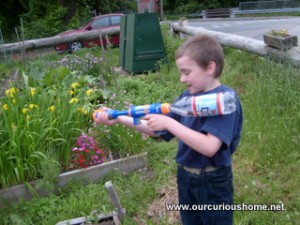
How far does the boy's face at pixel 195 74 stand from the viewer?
5.86 ft

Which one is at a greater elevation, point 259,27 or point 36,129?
point 36,129

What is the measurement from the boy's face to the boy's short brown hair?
0.02 metres

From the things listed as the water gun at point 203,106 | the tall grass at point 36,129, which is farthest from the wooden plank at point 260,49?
the water gun at point 203,106

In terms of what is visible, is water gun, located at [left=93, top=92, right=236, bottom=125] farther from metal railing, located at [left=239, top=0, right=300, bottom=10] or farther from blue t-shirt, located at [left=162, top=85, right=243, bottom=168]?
metal railing, located at [left=239, top=0, right=300, bottom=10]

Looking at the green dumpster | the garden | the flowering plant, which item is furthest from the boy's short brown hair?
the green dumpster

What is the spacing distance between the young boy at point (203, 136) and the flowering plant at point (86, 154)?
175 cm

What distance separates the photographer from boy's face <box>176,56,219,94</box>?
1.79m

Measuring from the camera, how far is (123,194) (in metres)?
3.35

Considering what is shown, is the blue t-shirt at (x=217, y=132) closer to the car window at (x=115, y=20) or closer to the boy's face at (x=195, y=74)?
the boy's face at (x=195, y=74)

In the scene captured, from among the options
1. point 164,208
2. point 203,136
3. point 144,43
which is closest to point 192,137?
point 203,136

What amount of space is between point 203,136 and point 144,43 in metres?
6.10

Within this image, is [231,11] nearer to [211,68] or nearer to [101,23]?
[101,23]

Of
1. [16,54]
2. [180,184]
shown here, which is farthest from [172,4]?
[180,184]

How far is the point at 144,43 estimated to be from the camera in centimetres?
762
